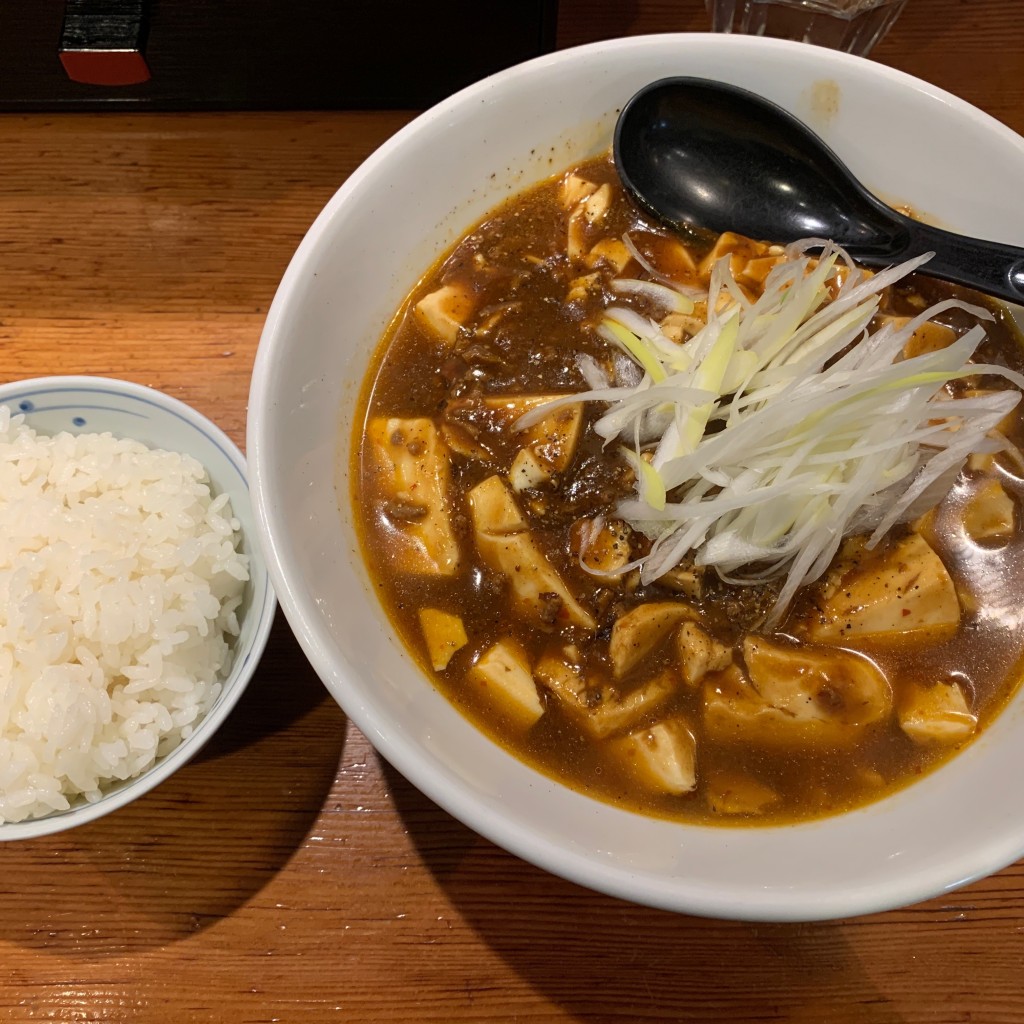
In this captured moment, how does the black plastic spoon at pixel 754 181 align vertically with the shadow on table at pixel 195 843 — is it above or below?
above

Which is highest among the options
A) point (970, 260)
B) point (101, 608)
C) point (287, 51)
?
point (287, 51)

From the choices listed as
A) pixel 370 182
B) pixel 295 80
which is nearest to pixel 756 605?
pixel 370 182

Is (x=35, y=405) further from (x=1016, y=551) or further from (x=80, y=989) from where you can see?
(x=1016, y=551)

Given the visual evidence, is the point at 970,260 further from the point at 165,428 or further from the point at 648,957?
the point at 165,428

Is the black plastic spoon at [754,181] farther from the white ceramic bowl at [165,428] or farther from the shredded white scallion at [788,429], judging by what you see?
the white ceramic bowl at [165,428]

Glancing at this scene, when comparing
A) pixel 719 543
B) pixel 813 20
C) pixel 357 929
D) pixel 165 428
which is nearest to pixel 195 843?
pixel 357 929

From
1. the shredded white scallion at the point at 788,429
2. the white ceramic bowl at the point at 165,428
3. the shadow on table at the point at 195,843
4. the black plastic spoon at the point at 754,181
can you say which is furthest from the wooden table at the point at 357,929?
the black plastic spoon at the point at 754,181

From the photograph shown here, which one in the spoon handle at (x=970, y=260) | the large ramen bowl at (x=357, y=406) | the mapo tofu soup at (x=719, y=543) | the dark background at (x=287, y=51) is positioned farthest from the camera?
the dark background at (x=287, y=51)
